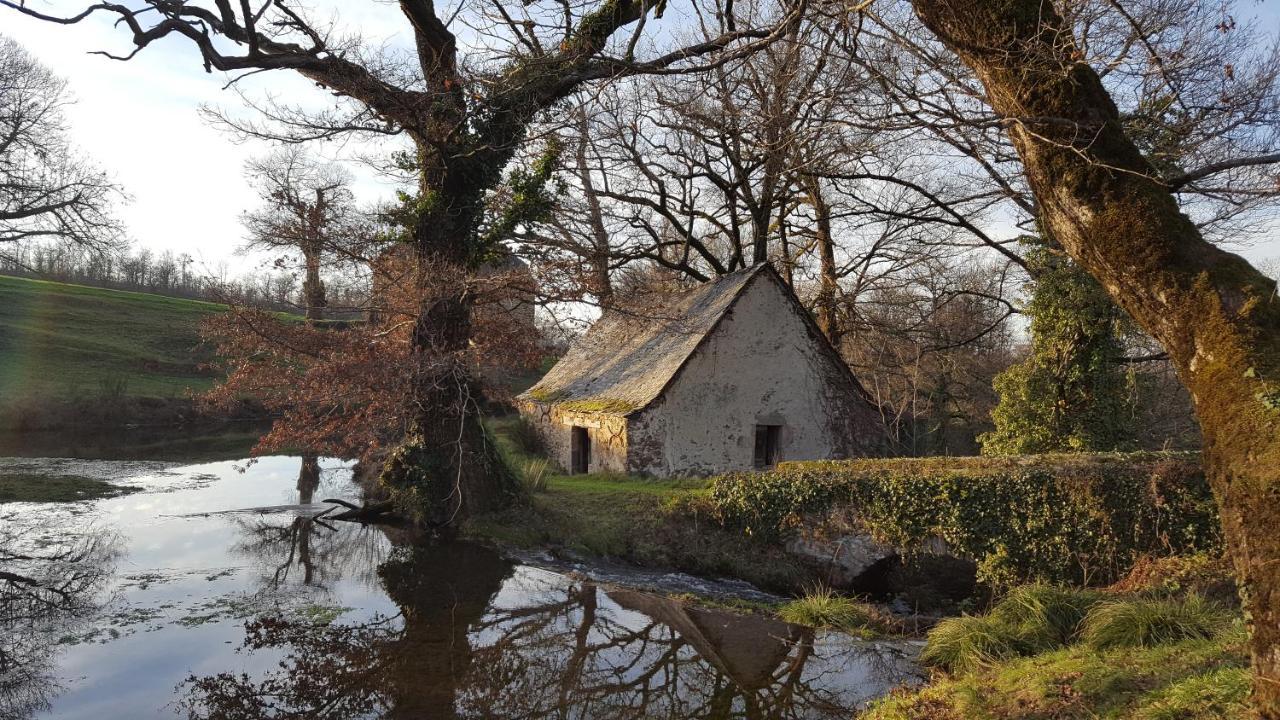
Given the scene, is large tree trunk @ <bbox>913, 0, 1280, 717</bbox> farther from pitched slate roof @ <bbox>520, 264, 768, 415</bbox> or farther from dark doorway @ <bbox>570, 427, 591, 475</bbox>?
dark doorway @ <bbox>570, 427, 591, 475</bbox>

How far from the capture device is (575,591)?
10.8 m

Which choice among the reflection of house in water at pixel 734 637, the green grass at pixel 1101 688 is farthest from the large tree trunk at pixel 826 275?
the green grass at pixel 1101 688

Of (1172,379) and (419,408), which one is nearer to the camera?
(419,408)

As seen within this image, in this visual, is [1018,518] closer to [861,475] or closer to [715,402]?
[861,475]

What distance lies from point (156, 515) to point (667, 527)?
9.67 meters

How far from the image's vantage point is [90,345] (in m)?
34.9

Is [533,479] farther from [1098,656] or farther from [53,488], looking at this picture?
[1098,656]

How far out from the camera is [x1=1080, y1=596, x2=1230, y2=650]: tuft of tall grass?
6453mm

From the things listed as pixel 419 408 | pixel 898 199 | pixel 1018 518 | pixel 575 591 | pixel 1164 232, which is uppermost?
pixel 898 199

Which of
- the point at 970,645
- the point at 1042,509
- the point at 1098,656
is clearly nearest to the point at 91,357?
the point at 1042,509

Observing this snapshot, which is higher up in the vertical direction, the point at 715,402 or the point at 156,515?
the point at 715,402

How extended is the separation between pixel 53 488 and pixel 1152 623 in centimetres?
1940

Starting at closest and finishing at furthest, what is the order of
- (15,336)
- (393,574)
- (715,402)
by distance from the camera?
(393,574)
(715,402)
(15,336)

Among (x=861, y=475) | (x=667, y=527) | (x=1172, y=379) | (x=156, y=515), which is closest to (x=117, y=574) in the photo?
(x=156, y=515)
